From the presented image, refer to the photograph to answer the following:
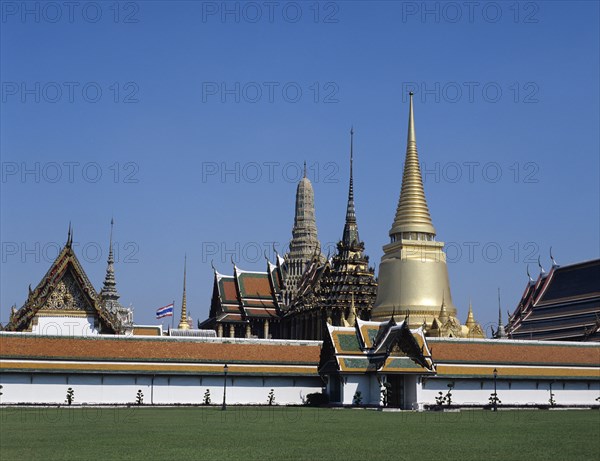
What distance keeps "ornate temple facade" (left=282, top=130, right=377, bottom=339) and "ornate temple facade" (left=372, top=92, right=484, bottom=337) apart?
86.1 inches

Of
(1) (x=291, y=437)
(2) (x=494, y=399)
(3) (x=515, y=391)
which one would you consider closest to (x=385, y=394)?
(2) (x=494, y=399)

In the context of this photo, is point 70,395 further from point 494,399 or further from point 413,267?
point 413,267

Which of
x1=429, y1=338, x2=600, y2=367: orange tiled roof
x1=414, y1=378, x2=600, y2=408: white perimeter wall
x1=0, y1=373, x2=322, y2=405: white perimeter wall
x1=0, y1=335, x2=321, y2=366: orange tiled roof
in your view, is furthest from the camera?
x1=429, y1=338, x2=600, y2=367: orange tiled roof

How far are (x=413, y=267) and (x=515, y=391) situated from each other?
21797mm

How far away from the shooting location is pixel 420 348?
158 ft

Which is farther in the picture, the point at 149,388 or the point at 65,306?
the point at 65,306

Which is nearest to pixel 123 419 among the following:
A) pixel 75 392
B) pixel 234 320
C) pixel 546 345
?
pixel 75 392

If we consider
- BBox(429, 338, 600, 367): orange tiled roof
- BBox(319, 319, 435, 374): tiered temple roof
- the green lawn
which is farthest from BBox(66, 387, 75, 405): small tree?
BBox(429, 338, 600, 367): orange tiled roof

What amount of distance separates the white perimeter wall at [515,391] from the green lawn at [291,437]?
13229 mm

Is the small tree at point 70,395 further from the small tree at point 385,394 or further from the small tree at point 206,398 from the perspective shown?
the small tree at point 385,394

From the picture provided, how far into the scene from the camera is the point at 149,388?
4931 cm

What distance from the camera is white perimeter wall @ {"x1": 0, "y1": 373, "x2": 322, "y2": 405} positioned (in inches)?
1860

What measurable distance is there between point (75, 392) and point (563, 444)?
3010cm

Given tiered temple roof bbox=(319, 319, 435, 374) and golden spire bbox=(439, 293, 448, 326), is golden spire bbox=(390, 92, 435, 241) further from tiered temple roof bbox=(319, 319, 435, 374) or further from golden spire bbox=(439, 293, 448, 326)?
tiered temple roof bbox=(319, 319, 435, 374)
